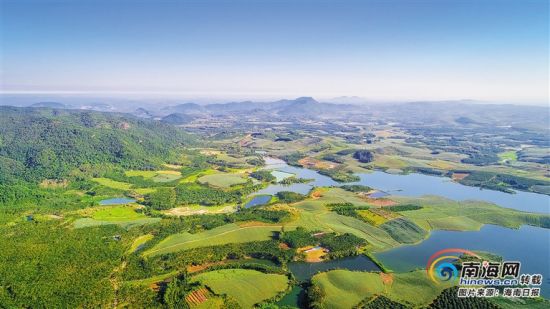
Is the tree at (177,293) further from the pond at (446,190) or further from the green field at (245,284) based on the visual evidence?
the pond at (446,190)

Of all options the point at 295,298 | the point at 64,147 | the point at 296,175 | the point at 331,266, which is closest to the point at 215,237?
the point at 331,266

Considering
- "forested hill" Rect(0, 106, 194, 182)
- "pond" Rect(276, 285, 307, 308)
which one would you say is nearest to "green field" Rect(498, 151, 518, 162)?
"pond" Rect(276, 285, 307, 308)

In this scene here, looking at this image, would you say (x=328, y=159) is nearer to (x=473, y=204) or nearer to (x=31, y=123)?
(x=473, y=204)

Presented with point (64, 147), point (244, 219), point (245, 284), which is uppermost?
point (64, 147)

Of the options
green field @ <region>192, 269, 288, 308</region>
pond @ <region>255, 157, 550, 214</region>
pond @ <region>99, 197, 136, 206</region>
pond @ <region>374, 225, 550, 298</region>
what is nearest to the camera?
green field @ <region>192, 269, 288, 308</region>

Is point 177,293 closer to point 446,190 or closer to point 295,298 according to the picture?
point 295,298

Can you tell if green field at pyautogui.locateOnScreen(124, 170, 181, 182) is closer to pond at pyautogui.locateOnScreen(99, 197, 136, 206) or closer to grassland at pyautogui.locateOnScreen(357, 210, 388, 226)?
pond at pyautogui.locateOnScreen(99, 197, 136, 206)

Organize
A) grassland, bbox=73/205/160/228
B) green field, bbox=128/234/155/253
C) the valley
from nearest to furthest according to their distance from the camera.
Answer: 1. the valley
2. green field, bbox=128/234/155/253
3. grassland, bbox=73/205/160/228
